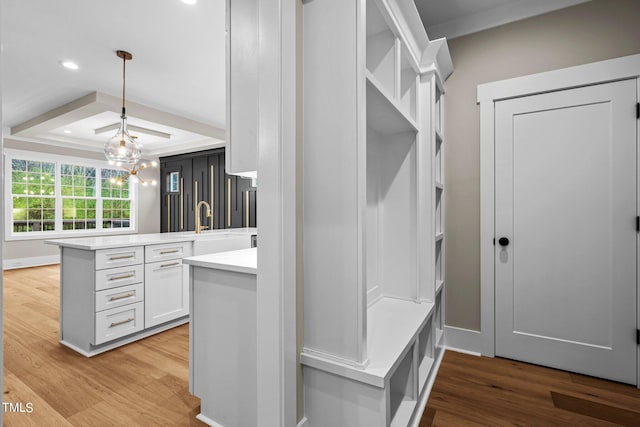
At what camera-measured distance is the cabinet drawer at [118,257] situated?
2.54 metres

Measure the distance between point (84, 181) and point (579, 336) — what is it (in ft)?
28.5

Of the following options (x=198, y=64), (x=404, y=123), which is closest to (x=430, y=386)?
(x=404, y=123)

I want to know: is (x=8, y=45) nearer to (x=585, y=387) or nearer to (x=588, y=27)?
(x=588, y=27)

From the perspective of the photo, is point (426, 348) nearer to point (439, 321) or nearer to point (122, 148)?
point (439, 321)

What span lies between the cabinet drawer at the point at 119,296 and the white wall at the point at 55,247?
15.9 feet

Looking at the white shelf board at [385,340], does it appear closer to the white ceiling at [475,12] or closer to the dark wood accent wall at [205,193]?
the white ceiling at [475,12]

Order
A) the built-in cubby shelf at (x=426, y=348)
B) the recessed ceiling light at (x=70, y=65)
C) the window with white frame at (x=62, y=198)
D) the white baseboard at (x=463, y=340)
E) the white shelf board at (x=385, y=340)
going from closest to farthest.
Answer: the white shelf board at (x=385, y=340) → the built-in cubby shelf at (x=426, y=348) → the white baseboard at (x=463, y=340) → the recessed ceiling light at (x=70, y=65) → the window with white frame at (x=62, y=198)

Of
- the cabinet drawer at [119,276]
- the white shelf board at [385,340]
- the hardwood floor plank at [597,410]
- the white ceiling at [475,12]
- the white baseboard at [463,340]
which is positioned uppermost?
the white ceiling at [475,12]

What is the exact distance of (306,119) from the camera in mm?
1392

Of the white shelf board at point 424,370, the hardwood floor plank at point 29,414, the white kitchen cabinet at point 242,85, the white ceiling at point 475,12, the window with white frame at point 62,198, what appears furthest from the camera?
the window with white frame at point 62,198

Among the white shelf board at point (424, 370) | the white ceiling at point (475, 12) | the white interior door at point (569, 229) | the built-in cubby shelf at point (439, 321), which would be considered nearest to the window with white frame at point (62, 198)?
the white ceiling at point (475, 12)

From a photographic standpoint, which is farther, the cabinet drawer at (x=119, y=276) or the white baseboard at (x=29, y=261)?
the white baseboard at (x=29, y=261)

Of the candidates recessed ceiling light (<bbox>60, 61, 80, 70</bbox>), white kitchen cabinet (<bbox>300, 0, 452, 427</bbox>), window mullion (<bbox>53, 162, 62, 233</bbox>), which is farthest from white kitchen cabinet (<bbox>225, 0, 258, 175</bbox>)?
window mullion (<bbox>53, 162, 62, 233</bbox>)

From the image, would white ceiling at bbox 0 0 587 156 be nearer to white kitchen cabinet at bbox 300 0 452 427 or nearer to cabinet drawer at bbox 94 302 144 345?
white kitchen cabinet at bbox 300 0 452 427
